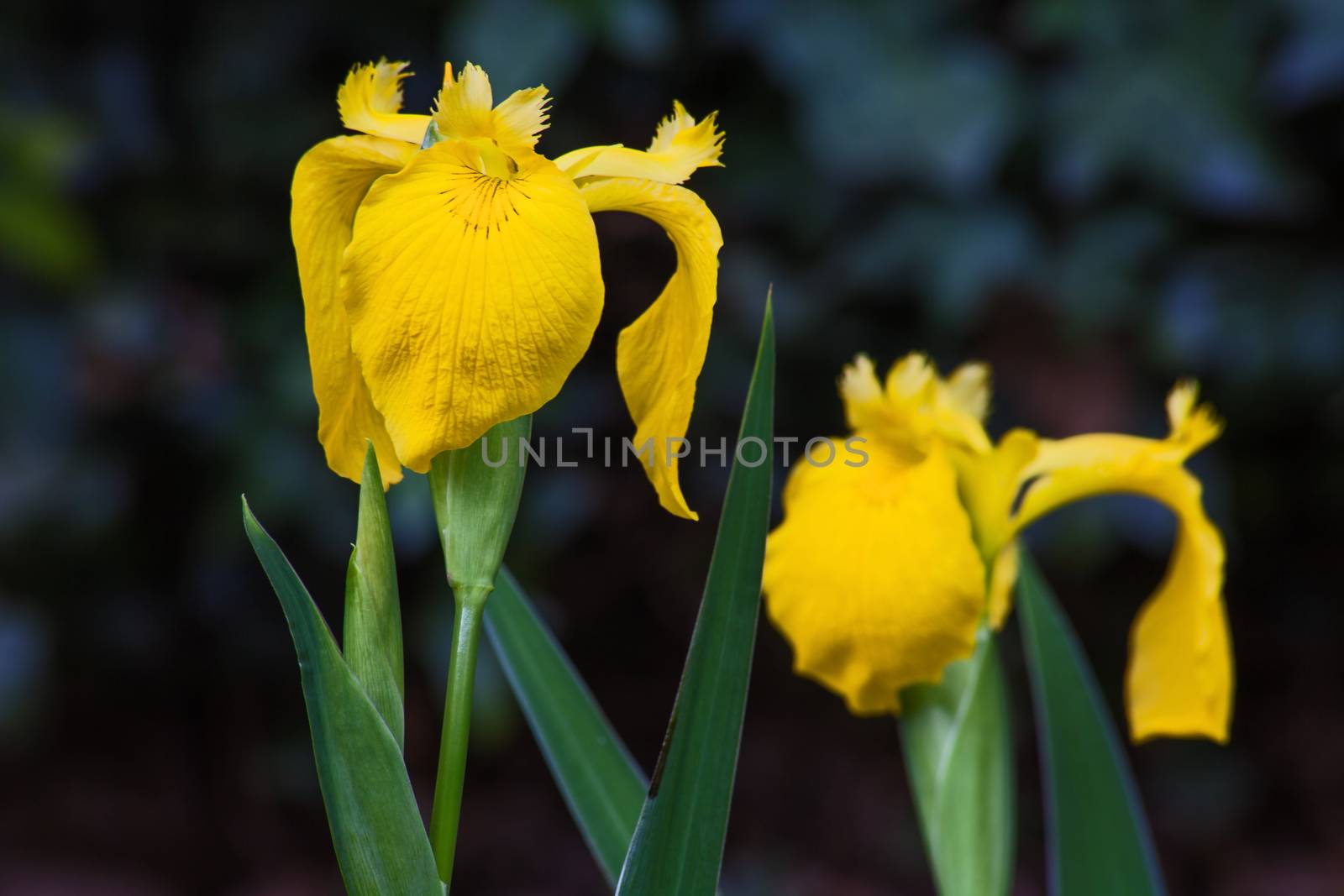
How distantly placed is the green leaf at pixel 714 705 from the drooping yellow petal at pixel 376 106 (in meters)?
0.17

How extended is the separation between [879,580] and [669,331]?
0.18 meters

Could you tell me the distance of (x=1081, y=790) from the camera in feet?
2.22

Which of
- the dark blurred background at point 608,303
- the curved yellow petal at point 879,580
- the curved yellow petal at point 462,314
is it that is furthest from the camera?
the dark blurred background at point 608,303

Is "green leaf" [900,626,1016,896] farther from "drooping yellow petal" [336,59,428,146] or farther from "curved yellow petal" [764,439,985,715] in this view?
"drooping yellow petal" [336,59,428,146]

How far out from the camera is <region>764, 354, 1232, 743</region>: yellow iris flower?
57 centimetres

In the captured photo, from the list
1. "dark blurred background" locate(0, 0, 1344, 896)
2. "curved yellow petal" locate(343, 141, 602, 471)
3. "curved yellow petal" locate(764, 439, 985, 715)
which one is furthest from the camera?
"dark blurred background" locate(0, 0, 1344, 896)

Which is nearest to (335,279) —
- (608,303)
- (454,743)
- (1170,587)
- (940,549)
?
(454,743)

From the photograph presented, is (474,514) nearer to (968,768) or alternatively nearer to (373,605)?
(373,605)

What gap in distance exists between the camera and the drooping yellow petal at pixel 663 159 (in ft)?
1.51

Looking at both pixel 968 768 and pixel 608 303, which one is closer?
pixel 968 768

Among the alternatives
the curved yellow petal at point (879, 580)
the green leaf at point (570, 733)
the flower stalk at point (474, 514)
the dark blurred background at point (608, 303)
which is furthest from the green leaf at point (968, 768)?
the dark blurred background at point (608, 303)

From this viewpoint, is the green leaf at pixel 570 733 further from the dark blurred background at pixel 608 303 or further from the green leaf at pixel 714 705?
the dark blurred background at pixel 608 303

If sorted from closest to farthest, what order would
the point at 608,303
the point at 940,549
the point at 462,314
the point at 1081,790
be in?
the point at 462,314, the point at 940,549, the point at 1081,790, the point at 608,303

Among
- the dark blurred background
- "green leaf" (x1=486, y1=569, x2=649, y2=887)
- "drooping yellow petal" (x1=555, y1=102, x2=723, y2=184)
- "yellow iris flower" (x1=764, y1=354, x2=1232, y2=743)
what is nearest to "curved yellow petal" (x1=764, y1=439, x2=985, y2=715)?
"yellow iris flower" (x1=764, y1=354, x2=1232, y2=743)
